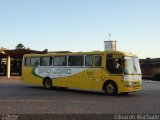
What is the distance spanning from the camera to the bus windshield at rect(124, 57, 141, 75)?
20859 millimetres

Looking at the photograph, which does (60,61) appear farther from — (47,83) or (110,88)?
(110,88)

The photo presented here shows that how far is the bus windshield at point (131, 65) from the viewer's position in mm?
20859

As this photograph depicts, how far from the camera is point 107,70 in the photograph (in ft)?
70.3

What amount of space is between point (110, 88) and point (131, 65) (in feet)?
5.98

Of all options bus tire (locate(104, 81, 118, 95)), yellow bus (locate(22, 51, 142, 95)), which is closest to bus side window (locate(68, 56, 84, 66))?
yellow bus (locate(22, 51, 142, 95))

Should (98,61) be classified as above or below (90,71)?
above

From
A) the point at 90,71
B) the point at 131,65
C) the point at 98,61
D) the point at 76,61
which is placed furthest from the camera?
the point at 76,61

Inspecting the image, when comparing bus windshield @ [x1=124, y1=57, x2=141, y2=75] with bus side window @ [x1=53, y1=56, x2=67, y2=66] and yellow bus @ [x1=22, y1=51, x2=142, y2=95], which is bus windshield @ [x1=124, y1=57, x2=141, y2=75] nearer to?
yellow bus @ [x1=22, y1=51, x2=142, y2=95]

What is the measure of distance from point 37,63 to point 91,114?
14652mm

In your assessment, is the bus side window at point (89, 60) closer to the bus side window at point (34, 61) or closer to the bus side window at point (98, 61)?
the bus side window at point (98, 61)

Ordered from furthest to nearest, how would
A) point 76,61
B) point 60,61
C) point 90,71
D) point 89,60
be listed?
1. point 60,61
2. point 76,61
3. point 89,60
4. point 90,71

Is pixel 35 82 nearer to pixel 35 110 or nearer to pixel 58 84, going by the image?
pixel 58 84

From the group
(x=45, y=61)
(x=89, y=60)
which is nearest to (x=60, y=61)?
(x=45, y=61)

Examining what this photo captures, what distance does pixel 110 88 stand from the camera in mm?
21344
